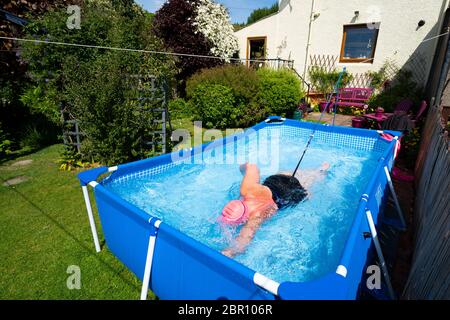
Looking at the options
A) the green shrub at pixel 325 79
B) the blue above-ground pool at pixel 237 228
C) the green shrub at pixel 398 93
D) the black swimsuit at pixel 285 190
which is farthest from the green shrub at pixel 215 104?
the green shrub at pixel 325 79

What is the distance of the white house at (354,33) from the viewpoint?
9820mm

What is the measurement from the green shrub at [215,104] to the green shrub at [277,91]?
3.95 feet

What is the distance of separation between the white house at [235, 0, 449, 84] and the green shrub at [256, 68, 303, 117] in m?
4.24

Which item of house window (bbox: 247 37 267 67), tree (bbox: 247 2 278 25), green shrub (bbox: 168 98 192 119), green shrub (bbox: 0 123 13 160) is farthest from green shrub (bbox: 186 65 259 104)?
tree (bbox: 247 2 278 25)

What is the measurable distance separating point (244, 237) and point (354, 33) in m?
11.8

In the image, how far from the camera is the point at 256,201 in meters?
3.77

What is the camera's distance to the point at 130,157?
18.1 feet

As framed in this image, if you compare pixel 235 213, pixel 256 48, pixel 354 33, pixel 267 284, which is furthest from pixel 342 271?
pixel 256 48

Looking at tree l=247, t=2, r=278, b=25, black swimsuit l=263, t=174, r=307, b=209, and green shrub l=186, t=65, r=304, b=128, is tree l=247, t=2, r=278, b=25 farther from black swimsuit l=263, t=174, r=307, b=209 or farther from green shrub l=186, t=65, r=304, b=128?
black swimsuit l=263, t=174, r=307, b=209

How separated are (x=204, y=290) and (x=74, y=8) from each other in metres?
6.90

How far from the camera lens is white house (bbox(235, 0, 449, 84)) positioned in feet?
32.2

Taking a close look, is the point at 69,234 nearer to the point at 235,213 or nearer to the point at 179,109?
the point at 235,213
